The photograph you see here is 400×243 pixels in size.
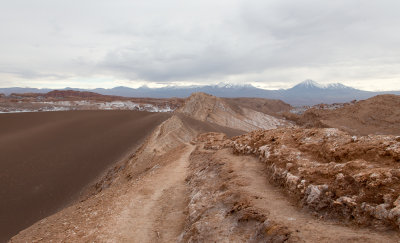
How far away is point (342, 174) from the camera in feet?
18.6

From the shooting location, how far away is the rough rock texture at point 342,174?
182 inches

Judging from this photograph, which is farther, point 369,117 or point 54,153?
point 369,117

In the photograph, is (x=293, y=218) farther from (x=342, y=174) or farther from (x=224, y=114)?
(x=224, y=114)

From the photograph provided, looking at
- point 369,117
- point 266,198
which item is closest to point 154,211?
point 266,198

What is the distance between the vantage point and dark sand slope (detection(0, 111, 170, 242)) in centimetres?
1755

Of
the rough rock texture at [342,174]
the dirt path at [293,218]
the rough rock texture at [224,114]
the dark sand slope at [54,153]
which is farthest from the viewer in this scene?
the rough rock texture at [224,114]

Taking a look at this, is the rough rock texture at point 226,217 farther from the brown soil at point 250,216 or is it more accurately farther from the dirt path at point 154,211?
the dirt path at point 154,211

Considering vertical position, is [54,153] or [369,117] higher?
Result: [369,117]

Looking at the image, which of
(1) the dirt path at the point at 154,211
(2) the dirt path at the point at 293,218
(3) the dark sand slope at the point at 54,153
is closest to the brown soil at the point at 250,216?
(2) the dirt path at the point at 293,218

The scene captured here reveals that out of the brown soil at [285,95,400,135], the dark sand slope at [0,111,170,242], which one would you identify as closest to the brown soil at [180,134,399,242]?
the dark sand slope at [0,111,170,242]

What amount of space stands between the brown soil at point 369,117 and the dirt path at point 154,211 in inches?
978

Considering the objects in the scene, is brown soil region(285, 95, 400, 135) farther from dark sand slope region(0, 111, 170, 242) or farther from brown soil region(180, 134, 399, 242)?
brown soil region(180, 134, 399, 242)

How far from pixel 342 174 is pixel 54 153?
25198mm

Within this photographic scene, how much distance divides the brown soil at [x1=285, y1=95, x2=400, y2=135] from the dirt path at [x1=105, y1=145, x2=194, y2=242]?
24.8m
